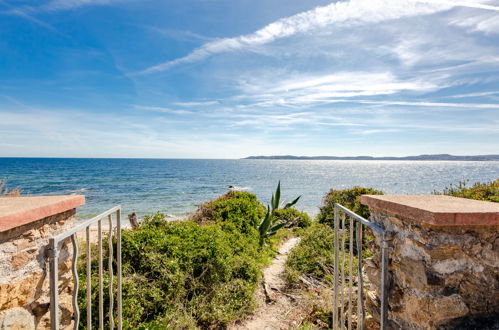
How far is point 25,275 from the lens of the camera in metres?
1.64

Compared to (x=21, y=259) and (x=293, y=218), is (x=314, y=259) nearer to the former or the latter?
(x=21, y=259)

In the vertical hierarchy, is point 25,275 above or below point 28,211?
below

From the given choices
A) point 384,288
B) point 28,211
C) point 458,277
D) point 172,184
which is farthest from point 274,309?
point 172,184

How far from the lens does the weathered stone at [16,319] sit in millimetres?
1509

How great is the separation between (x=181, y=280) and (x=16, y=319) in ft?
7.45

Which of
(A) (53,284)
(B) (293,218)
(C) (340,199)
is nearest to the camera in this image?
(A) (53,284)

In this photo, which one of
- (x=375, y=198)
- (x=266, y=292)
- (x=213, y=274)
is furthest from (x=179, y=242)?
(x=375, y=198)

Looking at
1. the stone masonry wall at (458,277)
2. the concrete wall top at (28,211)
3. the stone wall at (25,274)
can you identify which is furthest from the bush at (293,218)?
the stone wall at (25,274)

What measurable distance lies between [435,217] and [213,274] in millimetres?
3302

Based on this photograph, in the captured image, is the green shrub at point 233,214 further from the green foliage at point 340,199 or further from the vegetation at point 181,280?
the green foliage at point 340,199

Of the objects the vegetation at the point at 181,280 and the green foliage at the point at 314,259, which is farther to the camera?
the green foliage at the point at 314,259

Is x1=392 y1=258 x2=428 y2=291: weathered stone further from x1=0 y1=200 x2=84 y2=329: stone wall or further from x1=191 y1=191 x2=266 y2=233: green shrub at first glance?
x1=191 y1=191 x2=266 y2=233: green shrub

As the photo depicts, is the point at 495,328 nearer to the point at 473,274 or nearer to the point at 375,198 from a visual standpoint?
the point at 473,274

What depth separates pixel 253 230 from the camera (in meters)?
6.83
